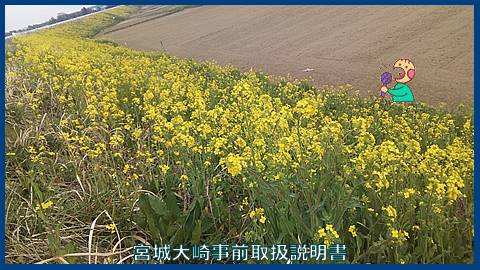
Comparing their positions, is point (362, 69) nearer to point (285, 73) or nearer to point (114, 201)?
point (285, 73)

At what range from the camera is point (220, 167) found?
2121mm

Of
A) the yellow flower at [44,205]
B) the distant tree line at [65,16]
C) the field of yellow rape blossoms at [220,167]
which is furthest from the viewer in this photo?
the distant tree line at [65,16]

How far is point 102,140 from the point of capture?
2.24 m

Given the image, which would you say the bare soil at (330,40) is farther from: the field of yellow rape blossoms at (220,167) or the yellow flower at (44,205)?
the yellow flower at (44,205)

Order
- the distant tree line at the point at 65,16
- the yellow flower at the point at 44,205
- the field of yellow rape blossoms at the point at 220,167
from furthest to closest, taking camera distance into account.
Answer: the distant tree line at the point at 65,16 < the yellow flower at the point at 44,205 < the field of yellow rape blossoms at the point at 220,167

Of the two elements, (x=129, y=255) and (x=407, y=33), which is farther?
(x=407, y=33)

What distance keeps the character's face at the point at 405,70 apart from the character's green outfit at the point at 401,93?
0.02 metres

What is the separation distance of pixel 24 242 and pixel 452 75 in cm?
168

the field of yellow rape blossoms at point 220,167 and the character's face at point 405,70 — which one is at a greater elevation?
the character's face at point 405,70

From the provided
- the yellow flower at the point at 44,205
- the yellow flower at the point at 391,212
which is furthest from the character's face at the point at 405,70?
the yellow flower at the point at 44,205

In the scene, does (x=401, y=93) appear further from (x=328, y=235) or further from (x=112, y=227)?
(x=112, y=227)

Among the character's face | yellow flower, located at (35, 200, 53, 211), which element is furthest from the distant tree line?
the character's face

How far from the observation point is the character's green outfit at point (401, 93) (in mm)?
1968
